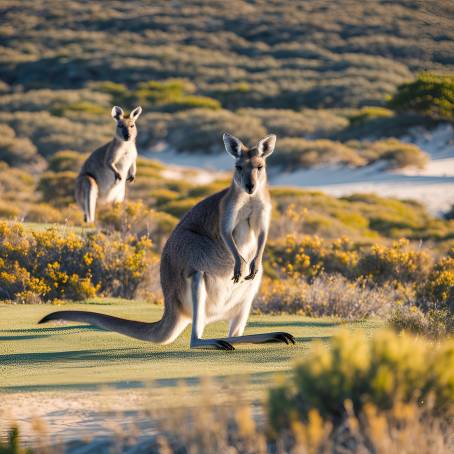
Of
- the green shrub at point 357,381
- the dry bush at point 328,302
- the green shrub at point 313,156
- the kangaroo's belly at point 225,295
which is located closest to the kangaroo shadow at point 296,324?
the dry bush at point 328,302

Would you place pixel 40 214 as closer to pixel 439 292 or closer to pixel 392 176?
pixel 439 292

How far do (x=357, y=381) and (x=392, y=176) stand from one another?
33.8 m

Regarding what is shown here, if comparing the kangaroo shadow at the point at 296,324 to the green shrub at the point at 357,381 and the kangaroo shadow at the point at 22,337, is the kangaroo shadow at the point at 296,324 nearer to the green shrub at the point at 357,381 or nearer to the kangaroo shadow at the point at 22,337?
the kangaroo shadow at the point at 22,337

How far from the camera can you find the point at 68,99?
61.2 m

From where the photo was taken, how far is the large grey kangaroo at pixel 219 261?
7.40 meters

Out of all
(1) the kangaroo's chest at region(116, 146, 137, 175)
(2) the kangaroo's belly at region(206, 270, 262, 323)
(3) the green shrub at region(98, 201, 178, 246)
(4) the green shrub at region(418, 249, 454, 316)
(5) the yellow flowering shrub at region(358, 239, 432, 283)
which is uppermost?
(2) the kangaroo's belly at region(206, 270, 262, 323)

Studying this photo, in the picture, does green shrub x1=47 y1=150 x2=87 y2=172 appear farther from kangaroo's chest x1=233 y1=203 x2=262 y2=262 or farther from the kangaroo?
kangaroo's chest x1=233 y1=203 x2=262 y2=262

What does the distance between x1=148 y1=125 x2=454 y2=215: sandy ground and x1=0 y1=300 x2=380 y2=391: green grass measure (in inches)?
955

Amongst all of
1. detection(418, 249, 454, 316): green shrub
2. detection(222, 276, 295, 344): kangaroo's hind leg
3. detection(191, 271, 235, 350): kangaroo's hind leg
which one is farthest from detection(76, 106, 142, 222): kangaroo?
detection(191, 271, 235, 350): kangaroo's hind leg

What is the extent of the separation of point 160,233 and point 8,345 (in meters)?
13.9

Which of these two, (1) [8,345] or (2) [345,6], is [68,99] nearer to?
(2) [345,6]

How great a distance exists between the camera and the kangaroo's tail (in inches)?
309

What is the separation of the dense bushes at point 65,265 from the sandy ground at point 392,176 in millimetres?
20739

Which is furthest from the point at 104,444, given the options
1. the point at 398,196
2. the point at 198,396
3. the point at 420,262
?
the point at 398,196
